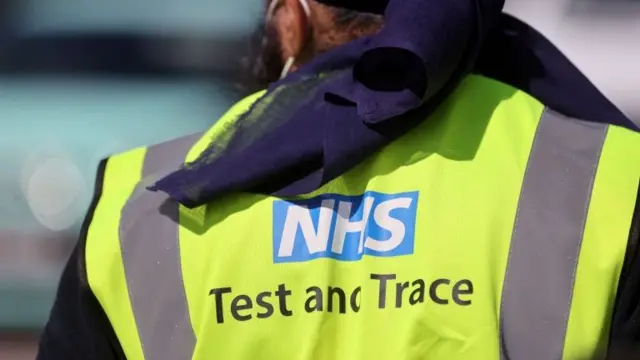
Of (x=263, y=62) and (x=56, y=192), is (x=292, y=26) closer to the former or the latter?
(x=263, y=62)

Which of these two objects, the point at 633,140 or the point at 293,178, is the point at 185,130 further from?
the point at 633,140

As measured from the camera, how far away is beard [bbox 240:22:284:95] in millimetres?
1057

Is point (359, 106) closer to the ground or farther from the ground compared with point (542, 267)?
farther from the ground

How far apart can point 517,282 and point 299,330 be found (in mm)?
210

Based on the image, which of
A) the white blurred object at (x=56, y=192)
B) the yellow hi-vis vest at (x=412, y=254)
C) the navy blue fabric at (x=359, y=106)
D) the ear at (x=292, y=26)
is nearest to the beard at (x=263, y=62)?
the ear at (x=292, y=26)

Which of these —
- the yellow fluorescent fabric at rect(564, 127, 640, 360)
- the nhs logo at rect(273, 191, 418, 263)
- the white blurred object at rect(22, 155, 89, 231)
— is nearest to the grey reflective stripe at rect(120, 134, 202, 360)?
the nhs logo at rect(273, 191, 418, 263)

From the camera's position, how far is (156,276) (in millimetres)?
855

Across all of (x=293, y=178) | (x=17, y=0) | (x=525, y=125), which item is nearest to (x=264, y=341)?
(x=293, y=178)

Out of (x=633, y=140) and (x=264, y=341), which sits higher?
(x=633, y=140)

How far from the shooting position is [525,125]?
2.82 ft

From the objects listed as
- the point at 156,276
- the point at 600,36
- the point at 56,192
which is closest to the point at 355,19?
the point at 156,276

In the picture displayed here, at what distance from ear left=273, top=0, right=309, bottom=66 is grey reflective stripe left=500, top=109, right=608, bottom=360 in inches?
11.9

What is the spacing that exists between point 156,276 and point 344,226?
0.63ft

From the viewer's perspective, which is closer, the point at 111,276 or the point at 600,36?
the point at 111,276
